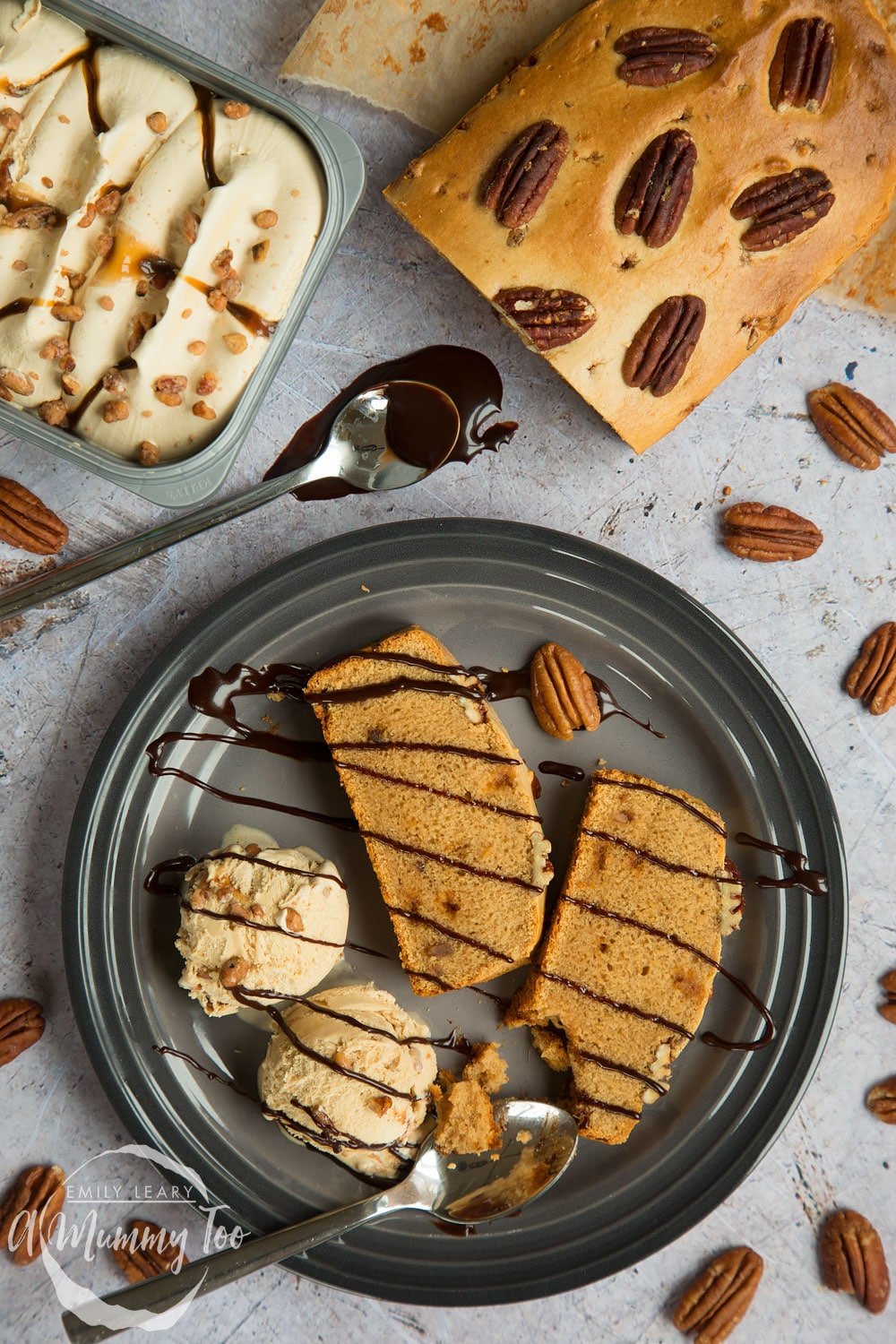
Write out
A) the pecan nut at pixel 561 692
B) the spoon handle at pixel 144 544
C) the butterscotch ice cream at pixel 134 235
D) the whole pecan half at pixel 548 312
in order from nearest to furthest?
the butterscotch ice cream at pixel 134 235, the whole pecan half at pixel 548 312, the spoon handle at pixel 144 544, the pecan nut at pixel 561 692

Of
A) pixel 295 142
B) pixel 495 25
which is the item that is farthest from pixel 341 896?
pixel 495 25

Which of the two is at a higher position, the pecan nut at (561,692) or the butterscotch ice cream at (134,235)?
the butterscotch ice cream at (134,235)

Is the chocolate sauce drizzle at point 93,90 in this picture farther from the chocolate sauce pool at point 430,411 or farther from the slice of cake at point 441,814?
the slice of cake at point 441,814

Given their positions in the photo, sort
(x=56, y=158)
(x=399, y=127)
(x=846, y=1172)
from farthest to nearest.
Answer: (x=846, y=1172) → (x=399, y=127) → (x=56, y=158)

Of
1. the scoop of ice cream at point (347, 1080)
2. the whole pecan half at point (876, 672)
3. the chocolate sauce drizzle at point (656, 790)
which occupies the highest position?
the whole pecan half at point (876, 672)

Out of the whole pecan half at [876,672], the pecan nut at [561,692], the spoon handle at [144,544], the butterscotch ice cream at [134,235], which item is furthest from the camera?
the whole pecan half at [876,672]

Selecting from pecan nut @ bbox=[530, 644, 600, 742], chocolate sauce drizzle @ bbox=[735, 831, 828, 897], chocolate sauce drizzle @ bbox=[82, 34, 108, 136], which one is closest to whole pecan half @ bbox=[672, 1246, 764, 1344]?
chocolate sauce drizzle @ bbox=[735, 831, 828, 897]

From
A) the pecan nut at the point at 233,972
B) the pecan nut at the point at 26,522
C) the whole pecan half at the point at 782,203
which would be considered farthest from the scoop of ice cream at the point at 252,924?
the whole pecan half at the point at 782,203

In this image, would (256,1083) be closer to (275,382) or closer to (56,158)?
(275,382)

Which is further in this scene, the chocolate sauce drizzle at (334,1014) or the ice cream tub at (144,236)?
the chocolate sauce drizzle at (334,1014)
